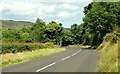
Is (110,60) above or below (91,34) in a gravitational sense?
above

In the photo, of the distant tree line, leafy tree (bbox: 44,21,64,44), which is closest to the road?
the distant tree line

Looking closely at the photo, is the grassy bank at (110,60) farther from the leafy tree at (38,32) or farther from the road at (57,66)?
the leafy tree at (38,32)

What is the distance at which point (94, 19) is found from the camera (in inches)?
2813

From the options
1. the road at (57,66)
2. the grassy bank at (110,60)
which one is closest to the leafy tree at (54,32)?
the grassy bank at (110,60)

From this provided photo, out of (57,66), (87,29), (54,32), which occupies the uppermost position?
(87,29)

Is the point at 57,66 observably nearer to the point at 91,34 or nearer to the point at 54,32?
the point at 91,34

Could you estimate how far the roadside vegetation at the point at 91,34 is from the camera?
3062 cm

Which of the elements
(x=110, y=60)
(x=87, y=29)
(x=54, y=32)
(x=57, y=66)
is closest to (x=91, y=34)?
(x=87, y=29)

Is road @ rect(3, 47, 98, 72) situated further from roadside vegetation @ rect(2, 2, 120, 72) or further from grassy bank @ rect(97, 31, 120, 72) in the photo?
roadside vegetation @ rect(2, 2, 120, 72)

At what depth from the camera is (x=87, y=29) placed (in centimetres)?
7869

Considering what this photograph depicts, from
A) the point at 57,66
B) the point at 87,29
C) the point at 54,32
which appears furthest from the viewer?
the point at 54,32

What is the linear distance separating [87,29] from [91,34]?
3064 millimetres

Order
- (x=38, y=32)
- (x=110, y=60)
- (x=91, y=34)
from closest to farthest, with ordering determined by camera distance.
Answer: (x=110, y=60) < (x=91, y=34) < (x=38, y=32)

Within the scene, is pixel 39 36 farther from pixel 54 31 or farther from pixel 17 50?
pixel 17 50
